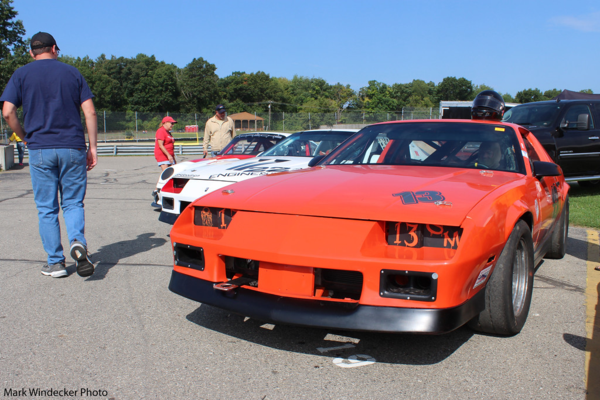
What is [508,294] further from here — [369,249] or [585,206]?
[585,206]

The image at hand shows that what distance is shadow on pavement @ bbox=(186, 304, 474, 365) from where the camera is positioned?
101 inches

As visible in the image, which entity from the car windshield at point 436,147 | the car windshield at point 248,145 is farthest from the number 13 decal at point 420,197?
the car windshield at point 248,145

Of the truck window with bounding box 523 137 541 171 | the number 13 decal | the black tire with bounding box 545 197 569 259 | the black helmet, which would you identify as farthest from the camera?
the black helmet

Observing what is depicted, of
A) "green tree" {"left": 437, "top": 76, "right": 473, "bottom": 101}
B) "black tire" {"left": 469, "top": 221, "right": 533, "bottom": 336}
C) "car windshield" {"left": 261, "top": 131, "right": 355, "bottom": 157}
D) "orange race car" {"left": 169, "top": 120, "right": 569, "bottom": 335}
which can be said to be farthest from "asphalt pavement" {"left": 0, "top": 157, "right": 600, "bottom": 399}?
"green tree" {"left": 437, "top": 76, "right": 473, "bottom": 101}

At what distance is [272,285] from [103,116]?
34335mm

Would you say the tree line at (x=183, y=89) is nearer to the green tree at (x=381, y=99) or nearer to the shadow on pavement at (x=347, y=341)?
the green tree at (x=381, y=99)

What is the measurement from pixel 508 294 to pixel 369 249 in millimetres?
871

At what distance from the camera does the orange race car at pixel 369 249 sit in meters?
2.19

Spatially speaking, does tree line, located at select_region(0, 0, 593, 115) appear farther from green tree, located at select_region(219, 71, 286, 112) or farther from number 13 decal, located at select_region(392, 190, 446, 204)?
number 13 decal, located at select_region(392, 190, 446, 204)

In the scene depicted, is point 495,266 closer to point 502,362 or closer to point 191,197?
point 502,362

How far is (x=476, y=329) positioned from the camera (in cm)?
269

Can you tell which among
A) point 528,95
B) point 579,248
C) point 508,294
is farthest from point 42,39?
point 528,95

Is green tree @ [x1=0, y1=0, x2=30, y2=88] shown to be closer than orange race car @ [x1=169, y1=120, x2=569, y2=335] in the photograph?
No

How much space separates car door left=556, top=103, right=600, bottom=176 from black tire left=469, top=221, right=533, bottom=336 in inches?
256
